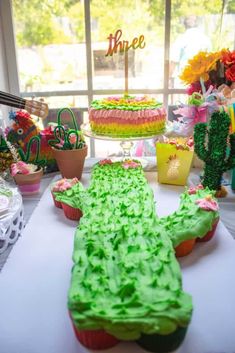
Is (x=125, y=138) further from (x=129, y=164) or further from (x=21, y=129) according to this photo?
(x=21, y=129)

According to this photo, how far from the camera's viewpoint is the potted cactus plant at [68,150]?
1.27 m

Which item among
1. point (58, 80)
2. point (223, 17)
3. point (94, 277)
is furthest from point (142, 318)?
point (223, 17)

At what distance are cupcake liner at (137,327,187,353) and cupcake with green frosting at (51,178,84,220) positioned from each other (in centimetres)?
50

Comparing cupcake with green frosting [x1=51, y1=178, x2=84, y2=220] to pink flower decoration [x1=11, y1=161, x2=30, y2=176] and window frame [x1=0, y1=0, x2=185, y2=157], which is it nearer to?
pink flower decoration [x1=11, y1=161, x2=30, y2=176]

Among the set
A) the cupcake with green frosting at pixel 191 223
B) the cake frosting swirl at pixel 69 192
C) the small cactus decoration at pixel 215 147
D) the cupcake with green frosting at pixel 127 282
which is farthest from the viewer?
the small cactus decoration at pixel 215 147

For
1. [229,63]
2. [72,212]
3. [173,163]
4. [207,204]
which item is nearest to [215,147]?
[173,163]

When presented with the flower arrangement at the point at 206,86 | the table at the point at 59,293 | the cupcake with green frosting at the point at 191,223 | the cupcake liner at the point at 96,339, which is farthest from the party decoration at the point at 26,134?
the cupcake liner at the point at 96,339

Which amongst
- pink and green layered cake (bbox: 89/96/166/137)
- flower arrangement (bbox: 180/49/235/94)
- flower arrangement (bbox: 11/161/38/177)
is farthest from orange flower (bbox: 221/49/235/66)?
flower arrangement (bbox: 11/161/38/177)

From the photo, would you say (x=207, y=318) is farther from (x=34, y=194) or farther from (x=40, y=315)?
(x=34, y=194)

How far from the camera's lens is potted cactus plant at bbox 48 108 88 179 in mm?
1266

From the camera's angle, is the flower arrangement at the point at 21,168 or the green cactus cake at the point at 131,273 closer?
the green cactus cake at the point at 131,273

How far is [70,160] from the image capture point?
4.17 feet

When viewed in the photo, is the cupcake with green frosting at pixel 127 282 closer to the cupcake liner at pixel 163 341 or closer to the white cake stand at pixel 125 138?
the cupcake liner at pixel 163 341

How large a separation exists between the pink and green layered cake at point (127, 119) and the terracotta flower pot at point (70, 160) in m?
0.13
